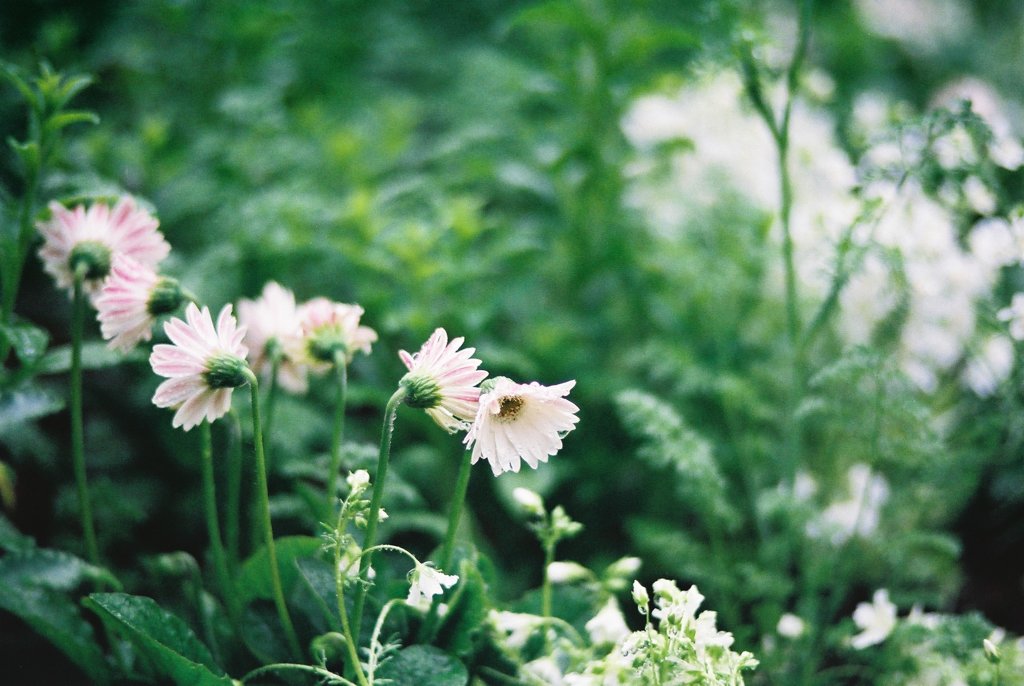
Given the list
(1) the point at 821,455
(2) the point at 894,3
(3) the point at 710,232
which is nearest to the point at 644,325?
(3) the point at 710,232

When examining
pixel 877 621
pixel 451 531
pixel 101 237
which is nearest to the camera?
pixel 451 531

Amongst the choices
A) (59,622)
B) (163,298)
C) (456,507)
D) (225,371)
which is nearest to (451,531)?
(456,507)

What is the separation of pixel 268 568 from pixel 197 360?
31 cm

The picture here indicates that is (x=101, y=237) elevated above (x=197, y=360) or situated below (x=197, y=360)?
above

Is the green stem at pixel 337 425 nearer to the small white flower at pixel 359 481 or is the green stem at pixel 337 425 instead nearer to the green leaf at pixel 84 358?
the small white flower at pixel 359 481

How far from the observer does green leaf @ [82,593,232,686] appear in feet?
2.45

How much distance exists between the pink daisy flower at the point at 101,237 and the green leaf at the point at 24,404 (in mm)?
174

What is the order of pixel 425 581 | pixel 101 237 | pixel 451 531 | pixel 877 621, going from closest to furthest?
pixel 425 581
pixel 451 531
pixel 101 237
pixel 877 621

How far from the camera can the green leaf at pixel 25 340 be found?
91 cm

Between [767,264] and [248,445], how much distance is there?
1001mm

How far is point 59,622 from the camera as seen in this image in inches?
35.7

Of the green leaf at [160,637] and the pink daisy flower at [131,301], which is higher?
the pink daisy flower at [131,301]

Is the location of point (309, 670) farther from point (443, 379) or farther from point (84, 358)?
point (84, 358)

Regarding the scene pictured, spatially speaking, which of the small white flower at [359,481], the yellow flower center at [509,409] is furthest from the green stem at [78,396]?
the yellow flower center at [509,409]
